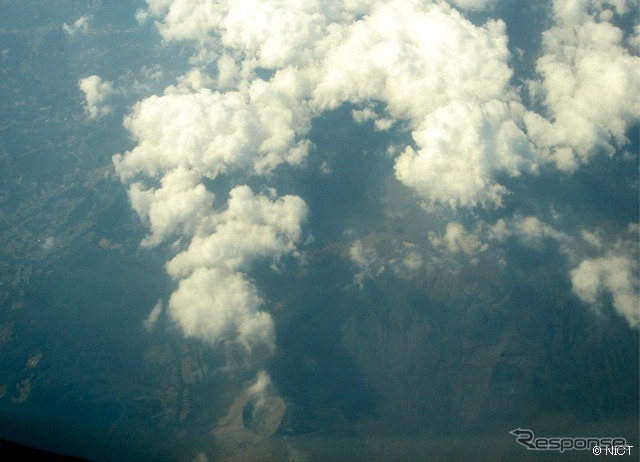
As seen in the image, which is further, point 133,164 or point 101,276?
point 133,164

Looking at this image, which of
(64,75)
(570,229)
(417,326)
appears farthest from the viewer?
(64,75)

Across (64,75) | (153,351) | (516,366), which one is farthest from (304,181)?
(64,75)

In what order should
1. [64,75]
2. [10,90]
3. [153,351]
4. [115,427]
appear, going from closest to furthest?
[115,427]
[153,351]
[10,90]
[64,75]

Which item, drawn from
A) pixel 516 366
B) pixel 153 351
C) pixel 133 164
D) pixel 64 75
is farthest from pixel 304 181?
pixel 64 75

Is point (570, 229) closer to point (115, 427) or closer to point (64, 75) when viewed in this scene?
point (115, 427)

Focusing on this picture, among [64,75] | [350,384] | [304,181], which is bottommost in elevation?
[350,384]

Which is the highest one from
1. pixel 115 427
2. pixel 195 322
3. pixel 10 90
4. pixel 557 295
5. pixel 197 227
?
pixel 10 90

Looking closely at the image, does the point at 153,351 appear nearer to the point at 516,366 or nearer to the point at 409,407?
the point at 409,407

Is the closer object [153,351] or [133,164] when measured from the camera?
[153,351]

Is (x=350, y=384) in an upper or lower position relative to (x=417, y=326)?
lower
